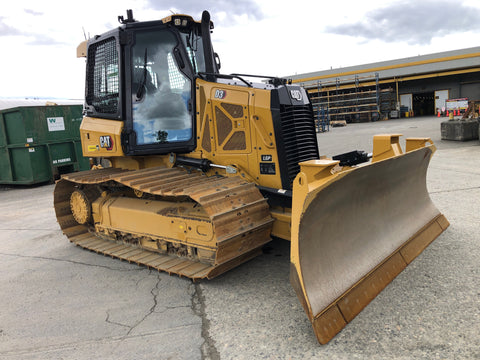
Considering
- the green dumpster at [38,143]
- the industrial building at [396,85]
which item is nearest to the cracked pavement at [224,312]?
the green dumpster at [38,143]

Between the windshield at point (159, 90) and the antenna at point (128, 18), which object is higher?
the antenna at point (128, 18)

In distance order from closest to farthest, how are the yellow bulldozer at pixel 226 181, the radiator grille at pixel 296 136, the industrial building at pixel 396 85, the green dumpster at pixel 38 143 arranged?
the yellow bulldozer at pixel 226 181, the radiator grille at pixel 296 136, the green dumpster at pixel 38 143, the industrial building at pixel 396 85

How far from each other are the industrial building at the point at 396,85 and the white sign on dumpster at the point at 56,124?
78.4ft

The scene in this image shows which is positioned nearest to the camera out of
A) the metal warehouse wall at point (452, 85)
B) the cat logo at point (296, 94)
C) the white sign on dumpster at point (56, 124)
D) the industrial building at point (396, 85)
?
the cat logo at point (296, 94)

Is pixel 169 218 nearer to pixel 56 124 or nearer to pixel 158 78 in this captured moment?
pixel 158 78

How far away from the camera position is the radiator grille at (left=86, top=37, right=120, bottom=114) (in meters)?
5.09

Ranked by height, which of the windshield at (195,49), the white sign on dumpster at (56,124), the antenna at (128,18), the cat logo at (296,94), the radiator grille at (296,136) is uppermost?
the antenna at (128,18)

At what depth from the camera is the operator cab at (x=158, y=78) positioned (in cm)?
468

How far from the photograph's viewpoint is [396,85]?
1414 inches

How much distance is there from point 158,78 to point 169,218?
178 centimetres

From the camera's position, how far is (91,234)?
19.3ft

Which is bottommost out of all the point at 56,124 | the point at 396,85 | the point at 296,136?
the point at 296,136

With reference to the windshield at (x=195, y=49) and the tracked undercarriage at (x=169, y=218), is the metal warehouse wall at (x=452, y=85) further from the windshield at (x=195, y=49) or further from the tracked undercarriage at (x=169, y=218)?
the tracked undercarriage at (x=169, y=218)

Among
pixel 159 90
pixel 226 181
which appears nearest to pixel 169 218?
pixel 226 181
